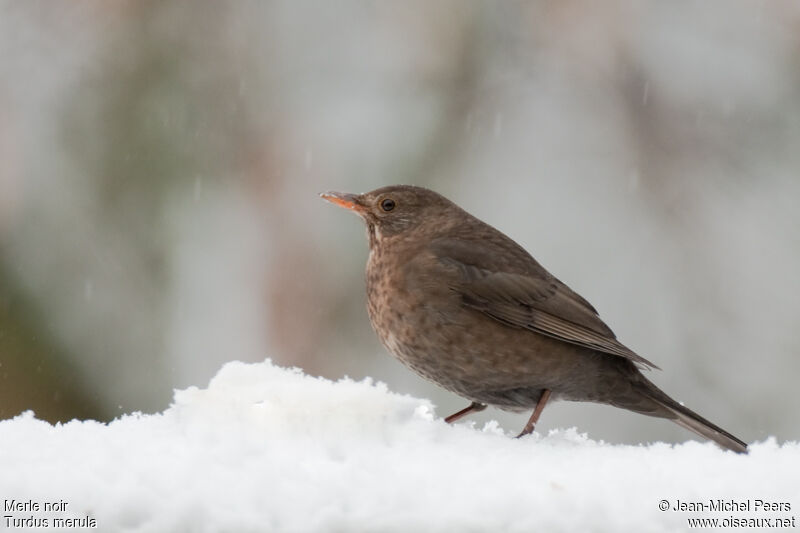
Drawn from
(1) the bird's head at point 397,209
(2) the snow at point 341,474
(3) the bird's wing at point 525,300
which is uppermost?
(1) the bird's head at point 397,209

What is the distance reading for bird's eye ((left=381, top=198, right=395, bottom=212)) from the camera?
4.12 meters

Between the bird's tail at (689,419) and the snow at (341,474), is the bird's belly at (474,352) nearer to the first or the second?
the bird's tail at (689,419)

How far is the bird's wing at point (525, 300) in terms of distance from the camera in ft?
11.7

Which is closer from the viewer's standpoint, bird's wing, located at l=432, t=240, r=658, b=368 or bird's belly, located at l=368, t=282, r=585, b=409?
bird's belly, located at l=368, t=282, r=585, b=409

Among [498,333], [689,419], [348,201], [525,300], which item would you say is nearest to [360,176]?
[348,201]

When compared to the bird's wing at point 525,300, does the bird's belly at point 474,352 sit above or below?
below

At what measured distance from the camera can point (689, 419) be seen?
3.57m

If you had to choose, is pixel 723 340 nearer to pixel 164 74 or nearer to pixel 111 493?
pixel 164 74

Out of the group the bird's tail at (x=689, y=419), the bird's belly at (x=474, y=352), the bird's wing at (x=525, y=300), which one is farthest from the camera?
the bird's wing at (x=525, y=300)

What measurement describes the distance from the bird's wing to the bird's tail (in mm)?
121

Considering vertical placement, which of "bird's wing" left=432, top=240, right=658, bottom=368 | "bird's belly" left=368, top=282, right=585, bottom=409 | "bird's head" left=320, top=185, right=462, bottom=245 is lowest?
"bird's belly" left=368, top=282, right=585, bottom=409

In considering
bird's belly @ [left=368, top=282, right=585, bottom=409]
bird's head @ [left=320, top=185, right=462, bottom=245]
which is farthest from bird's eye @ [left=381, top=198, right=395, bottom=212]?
bird's belly @ [left=368, top=282, right=585, bottom=409]

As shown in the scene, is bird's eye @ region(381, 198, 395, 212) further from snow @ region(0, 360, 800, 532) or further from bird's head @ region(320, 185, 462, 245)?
snow @ region(0, 360, 800, 532)

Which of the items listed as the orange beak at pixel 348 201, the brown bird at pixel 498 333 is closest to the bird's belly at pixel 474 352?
the brown bird at pixel 498 333
